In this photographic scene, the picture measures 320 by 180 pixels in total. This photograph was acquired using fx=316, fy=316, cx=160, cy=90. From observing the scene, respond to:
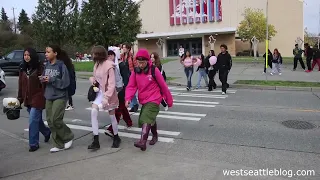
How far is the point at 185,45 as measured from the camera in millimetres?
53281

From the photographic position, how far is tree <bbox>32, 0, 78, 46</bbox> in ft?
113

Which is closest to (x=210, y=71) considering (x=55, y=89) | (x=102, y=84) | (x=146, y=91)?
(x=146, y=91)

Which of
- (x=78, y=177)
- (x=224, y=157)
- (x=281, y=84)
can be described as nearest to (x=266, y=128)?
(x=224, y=157)

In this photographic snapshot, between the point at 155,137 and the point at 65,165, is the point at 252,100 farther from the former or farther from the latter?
the point at 65,165

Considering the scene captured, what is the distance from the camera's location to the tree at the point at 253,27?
4512 centimetres

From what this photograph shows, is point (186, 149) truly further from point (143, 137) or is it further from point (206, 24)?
point (206, 24)

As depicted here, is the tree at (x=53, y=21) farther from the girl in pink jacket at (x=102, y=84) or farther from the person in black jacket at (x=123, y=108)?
the girl in pink jacket at (x=102, y=84)

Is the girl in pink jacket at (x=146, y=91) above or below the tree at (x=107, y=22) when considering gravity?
below

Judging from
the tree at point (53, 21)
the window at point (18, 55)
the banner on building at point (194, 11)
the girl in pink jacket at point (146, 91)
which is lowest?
the girl in pink jacket at point (146, 91)

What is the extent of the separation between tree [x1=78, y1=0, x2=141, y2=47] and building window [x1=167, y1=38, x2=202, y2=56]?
28.6 meters

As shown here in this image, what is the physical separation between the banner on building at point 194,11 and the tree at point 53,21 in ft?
72.6

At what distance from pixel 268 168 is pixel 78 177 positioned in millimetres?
2591

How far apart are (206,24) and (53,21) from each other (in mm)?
26602

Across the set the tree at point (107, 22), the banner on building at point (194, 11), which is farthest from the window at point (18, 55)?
the banner on building at point (194, 11)
